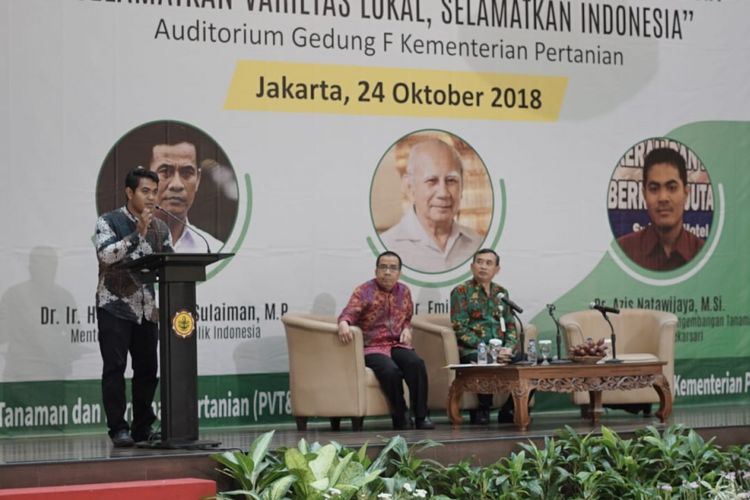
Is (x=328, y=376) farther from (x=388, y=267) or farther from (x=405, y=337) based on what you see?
(x=388, y=267)

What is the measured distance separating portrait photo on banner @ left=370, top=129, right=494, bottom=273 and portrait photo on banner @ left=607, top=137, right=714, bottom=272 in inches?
41.3

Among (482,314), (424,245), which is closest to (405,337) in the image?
(482,314)

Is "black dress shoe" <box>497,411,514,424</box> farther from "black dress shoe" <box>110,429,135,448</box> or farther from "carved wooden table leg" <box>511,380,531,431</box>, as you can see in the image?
"black dress shoe" <box>110,429,135,448</box>

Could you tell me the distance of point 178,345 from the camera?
6.11 metres

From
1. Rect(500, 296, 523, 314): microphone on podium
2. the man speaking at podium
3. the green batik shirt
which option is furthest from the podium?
the green batik shirt

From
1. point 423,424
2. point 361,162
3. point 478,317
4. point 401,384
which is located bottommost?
point 423,424

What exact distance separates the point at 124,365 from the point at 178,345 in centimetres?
53

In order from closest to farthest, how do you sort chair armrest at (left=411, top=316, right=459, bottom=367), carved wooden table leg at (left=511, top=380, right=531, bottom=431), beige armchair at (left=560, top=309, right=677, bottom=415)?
carved wooden table leg at (left=511, top=380, right=531, bottom=431) < chair armrest at (left=411, top=316, right=459, bottom=367) < beige armchair at (left=560, top=309, right=677, bottom=415)

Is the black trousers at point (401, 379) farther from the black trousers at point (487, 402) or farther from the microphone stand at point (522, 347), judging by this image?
the microphone stand at point (522, 347)

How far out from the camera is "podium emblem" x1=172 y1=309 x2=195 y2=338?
20.0 ft

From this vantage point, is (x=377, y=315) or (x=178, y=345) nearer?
(x=178, y=345)

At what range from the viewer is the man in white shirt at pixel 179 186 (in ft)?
26.9

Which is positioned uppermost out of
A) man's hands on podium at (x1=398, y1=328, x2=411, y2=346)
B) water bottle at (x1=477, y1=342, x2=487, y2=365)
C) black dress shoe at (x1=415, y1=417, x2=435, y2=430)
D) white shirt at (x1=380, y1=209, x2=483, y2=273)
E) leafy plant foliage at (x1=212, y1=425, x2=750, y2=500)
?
white shirt at (x1=380, y1=209, x2=483, y2=273)

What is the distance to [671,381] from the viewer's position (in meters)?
8.45
